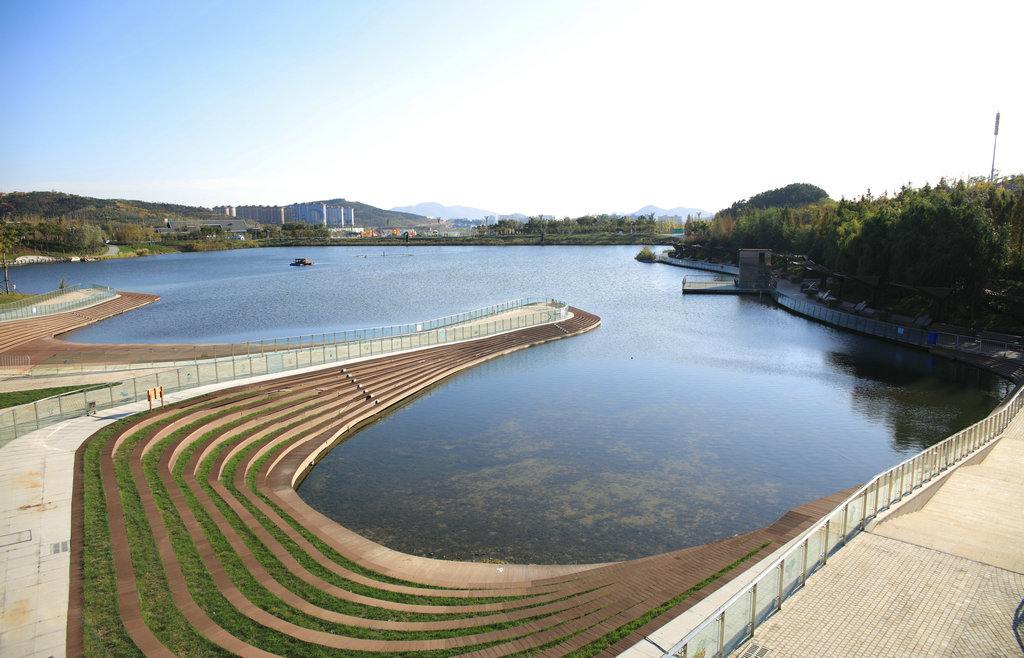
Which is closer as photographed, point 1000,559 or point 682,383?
point 1000,559

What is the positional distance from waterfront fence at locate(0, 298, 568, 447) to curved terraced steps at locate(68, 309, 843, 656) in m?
2.73

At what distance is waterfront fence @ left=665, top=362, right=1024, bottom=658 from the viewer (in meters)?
8.31

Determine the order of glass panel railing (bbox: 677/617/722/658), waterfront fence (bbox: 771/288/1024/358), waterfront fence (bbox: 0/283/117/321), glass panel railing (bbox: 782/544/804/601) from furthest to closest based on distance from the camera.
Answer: waterfront fence (bbox: 0/283/117/321) → waterfront fence (bbox: 771/288/1024/358) → glass panel railing (bbox: 782/544/804/601) → glass panel railing (bbox: 677/617/722/658)

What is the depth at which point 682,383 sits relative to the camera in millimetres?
33438

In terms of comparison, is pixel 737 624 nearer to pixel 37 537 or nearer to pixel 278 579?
pixel 278 579

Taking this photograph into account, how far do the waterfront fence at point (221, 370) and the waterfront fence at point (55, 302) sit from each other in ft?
82.0

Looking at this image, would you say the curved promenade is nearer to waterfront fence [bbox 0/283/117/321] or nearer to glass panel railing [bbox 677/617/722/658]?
glass panel railing [bbox 677/617/722/658]

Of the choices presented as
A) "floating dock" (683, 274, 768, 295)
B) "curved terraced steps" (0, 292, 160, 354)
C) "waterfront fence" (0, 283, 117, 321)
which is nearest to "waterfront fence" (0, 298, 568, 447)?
"curved terraced steps" (0, 292, 160, 354)

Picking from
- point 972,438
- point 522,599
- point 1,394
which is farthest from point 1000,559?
point 1,394

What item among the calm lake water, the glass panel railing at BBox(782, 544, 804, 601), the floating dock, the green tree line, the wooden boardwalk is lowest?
the calm lake water

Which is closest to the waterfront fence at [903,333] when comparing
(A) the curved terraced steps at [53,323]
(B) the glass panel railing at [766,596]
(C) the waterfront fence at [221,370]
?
(C) the waterfront fence at [221,370]

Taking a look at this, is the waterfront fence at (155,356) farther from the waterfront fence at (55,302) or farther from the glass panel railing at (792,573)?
the glass panel railing at (792,573)

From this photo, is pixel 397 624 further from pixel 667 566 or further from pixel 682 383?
pixel 682 383

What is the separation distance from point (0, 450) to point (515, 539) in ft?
50.5
